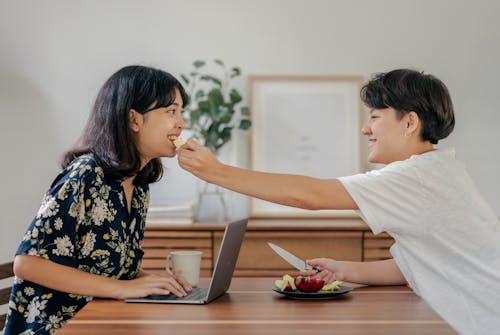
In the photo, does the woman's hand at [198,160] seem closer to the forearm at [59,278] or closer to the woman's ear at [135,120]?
the woman's ear at [135,120]

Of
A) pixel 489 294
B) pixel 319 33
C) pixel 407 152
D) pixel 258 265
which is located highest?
pixel 319 33

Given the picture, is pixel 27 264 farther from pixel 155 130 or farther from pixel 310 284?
A: pixel 310 284

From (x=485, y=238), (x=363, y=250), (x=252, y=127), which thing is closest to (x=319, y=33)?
(x=252, y=127)

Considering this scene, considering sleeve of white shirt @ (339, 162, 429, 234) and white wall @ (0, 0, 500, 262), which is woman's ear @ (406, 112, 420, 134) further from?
white wall @ (0, 0, 500, 262)

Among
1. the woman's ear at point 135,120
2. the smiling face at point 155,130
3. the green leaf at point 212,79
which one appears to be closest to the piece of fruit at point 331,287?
the smiling face at point 155,130

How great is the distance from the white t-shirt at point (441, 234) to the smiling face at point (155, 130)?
0.60 meters

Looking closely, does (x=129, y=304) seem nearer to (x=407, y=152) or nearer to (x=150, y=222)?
(x=407, y=152)

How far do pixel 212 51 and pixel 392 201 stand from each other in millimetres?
2372

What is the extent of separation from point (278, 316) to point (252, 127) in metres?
2.41

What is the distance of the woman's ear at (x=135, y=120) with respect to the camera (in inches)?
85.4

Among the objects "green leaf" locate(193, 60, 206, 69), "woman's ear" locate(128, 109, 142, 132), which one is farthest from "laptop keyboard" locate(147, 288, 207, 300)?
"green leaf" locate(193, 60, 206, 69)

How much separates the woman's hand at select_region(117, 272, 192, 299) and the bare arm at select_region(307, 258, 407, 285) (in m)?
0.46

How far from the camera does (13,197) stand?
4.03m

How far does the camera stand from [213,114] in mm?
3752
